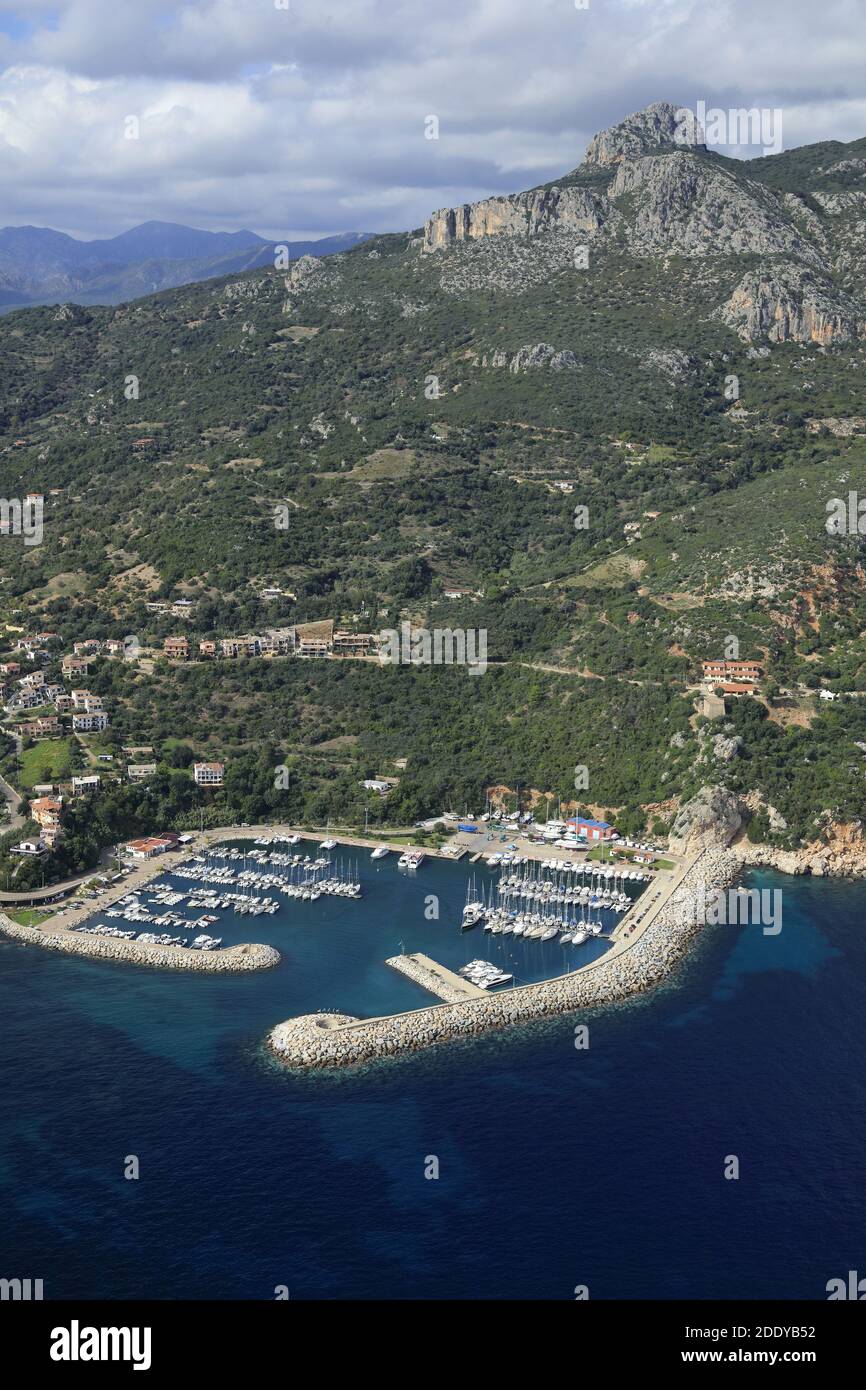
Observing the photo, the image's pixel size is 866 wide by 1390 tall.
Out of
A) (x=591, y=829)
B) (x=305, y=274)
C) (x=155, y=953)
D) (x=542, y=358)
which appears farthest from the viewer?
(x=305, y=274)

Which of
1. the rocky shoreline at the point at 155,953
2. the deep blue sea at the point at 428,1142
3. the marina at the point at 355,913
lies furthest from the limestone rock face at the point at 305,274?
the deep blue sea at the point at 428,1142

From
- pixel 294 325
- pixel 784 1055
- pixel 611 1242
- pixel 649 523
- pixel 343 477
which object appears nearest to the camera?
pixel 611 1242

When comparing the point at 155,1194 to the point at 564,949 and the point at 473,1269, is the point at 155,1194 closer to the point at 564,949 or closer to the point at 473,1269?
the point at 473,1269

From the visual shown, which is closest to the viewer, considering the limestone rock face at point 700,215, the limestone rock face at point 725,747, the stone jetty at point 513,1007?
the stone jetty at point 513,1007

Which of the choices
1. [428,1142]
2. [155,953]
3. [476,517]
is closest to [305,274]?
[476,517]

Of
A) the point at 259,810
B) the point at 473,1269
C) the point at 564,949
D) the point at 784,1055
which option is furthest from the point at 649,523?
the point at 473,1269

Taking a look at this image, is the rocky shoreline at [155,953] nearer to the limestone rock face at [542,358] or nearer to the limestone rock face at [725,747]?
the limestone rock face at [725,747]

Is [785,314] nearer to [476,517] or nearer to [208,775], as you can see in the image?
[476,517]
